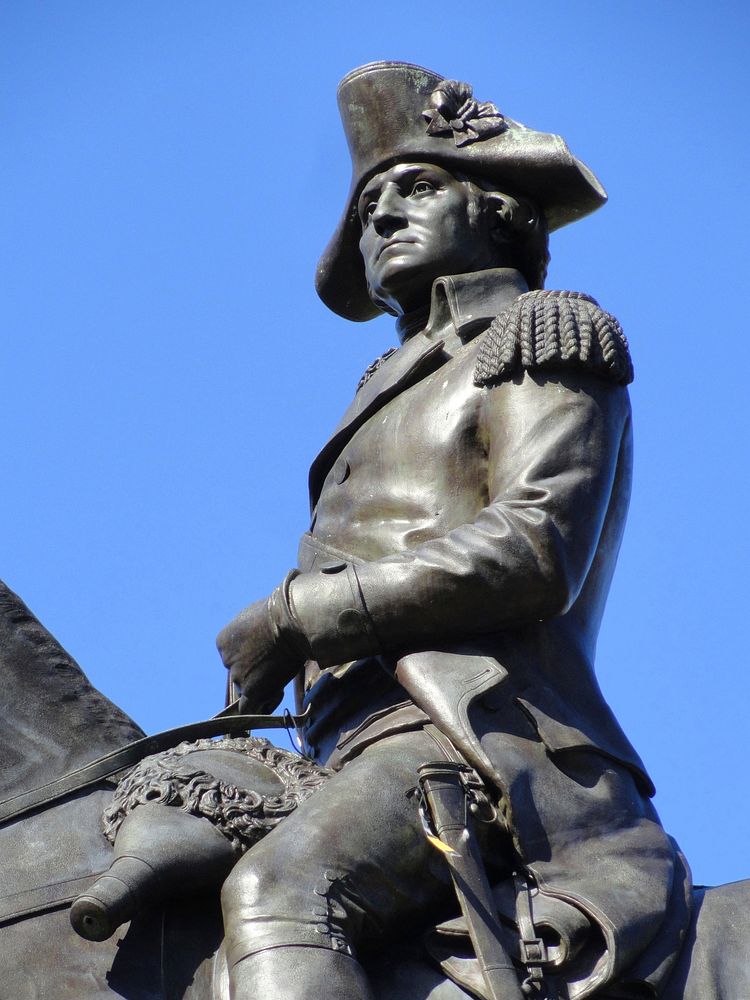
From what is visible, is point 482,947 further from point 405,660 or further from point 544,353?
point 544,353

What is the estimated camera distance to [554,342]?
7488 mm

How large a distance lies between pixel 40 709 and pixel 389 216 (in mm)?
2918

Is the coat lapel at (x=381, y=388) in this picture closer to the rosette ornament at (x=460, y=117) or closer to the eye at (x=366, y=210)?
the eye at (x=366, y=210)

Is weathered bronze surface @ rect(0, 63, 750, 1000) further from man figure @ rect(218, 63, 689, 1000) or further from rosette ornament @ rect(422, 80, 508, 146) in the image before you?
rosette ornament @ rect(422, 80, 508, 146)

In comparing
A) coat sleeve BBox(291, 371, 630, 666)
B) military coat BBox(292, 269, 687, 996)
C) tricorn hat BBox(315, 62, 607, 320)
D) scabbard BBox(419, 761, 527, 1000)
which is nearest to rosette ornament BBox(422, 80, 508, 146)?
tricorn hat BBox(315, 62, 607, 320)

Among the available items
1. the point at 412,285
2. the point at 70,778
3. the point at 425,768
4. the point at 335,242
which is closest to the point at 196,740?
the point at 70,778

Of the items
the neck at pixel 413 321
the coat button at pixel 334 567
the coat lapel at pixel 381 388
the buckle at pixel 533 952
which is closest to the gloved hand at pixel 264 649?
the coat button at pixel 334 567

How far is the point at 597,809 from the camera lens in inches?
265

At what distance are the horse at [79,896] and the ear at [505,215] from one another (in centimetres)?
285

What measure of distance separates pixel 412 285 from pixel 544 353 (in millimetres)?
1194

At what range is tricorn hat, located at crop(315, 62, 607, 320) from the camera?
8688 millimetres

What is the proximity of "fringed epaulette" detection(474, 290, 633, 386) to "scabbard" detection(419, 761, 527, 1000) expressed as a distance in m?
1.74

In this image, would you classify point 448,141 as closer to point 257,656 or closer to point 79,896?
point 257,656

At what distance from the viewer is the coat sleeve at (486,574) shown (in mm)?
6926
